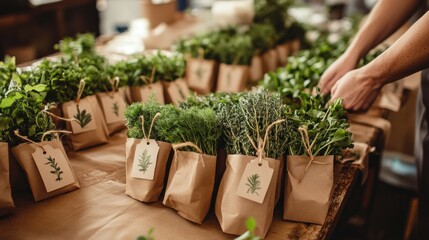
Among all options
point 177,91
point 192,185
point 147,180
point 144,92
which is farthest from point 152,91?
point 192,185

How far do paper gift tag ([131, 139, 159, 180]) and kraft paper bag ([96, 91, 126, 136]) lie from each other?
48 centimetres

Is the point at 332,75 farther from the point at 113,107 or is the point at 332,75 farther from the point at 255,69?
the point at 113,107

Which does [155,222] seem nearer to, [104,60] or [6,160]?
[6,160]

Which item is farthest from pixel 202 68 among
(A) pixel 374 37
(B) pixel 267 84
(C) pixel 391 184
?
(C) pixel 391 184

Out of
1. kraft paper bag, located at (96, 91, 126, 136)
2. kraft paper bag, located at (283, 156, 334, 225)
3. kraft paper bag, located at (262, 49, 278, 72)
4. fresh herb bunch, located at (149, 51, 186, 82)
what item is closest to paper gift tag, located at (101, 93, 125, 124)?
kraft paper bag, located at (96, 91, 126, 136)

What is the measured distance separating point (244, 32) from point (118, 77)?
125 cm

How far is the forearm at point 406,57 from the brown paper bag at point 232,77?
814 millimetres

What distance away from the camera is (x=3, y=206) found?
124 cm

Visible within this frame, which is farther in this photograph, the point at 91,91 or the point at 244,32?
the point at 244,32

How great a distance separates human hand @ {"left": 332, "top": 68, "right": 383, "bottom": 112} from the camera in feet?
5.23

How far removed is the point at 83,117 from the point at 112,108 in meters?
0.17

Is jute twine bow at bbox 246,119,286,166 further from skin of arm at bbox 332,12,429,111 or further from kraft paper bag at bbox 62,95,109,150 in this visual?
kraft paper bag at bbox 62,95,109,150

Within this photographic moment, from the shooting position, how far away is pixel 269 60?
2656mm

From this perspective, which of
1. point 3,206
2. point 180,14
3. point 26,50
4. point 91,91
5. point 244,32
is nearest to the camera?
point 3,206
